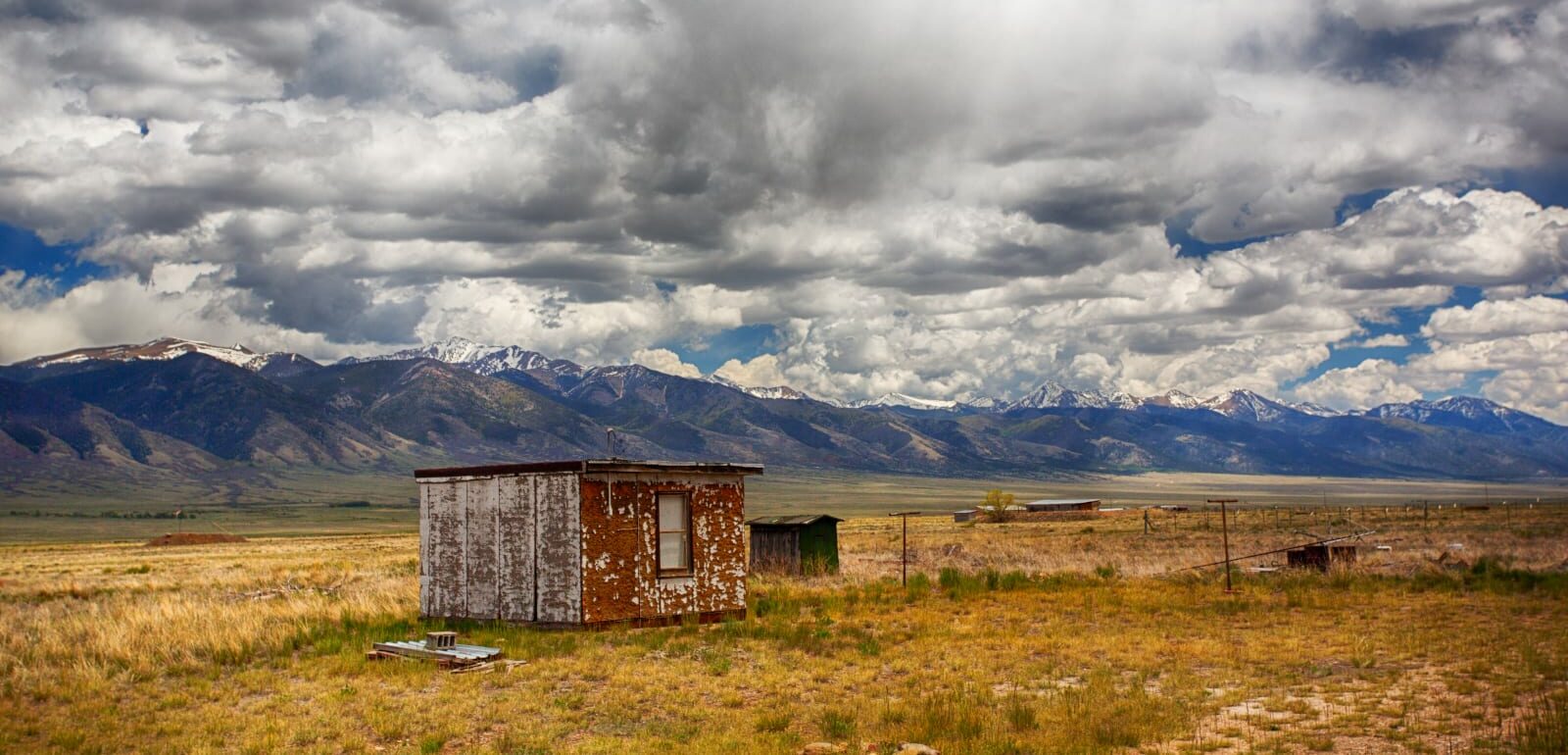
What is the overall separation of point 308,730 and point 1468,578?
26.6 meters

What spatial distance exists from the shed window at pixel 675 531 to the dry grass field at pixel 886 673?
5.36 ft

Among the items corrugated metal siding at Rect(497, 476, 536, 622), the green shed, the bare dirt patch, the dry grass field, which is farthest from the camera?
the bare dirt patch

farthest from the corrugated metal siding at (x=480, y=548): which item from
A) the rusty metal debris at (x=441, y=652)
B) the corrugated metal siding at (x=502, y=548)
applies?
the rusty metal debris at (x=441, y=652)

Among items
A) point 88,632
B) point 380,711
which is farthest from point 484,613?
point 380,711

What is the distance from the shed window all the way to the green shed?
1121 centimetres

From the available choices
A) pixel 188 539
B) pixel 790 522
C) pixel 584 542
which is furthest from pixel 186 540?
pixel 584 542

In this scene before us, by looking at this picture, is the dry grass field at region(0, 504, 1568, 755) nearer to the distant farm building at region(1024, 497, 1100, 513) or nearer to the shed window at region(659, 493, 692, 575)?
the shed window at region(659, 493, 692, 575)

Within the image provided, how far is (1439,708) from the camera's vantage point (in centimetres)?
1462

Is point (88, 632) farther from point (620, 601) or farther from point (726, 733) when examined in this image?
point (726, 733)

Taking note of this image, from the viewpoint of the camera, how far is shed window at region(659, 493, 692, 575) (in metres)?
23.7

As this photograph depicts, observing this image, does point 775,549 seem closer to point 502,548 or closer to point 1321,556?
point 502,548

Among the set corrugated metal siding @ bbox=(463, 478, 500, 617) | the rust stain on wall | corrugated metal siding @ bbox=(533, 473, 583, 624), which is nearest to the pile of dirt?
corrugated metal siding @ bbox=(463, 478, 500, 617)

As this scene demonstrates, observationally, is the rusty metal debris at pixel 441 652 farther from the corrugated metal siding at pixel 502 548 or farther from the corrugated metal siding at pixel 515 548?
the corrugated metal siding at pixel 515 548

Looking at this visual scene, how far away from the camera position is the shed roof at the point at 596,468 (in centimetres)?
2217
